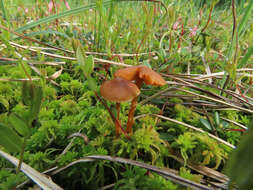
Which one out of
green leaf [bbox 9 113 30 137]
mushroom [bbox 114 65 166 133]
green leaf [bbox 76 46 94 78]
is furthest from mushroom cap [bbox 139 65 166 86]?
green leaf [bbox 9 113 30 137]

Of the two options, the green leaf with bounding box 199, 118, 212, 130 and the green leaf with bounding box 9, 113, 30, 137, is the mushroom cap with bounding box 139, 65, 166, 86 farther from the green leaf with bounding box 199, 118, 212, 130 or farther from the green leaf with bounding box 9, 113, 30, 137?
the green leaf with bounding box 9, 113, 30, 137

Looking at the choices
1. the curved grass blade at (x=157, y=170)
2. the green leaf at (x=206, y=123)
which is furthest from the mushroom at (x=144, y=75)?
the green leaf at (x=206, y=123)

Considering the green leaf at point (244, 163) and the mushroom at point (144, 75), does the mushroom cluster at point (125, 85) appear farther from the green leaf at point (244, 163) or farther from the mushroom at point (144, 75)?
the green leaf at point (244, 163)

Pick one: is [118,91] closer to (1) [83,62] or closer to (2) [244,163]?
(1) [83,62]

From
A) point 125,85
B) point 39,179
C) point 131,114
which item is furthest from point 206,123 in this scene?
point 39,179

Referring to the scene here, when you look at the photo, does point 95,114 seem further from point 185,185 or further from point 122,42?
point 122,42

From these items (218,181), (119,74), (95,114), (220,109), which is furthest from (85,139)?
(220,109)
